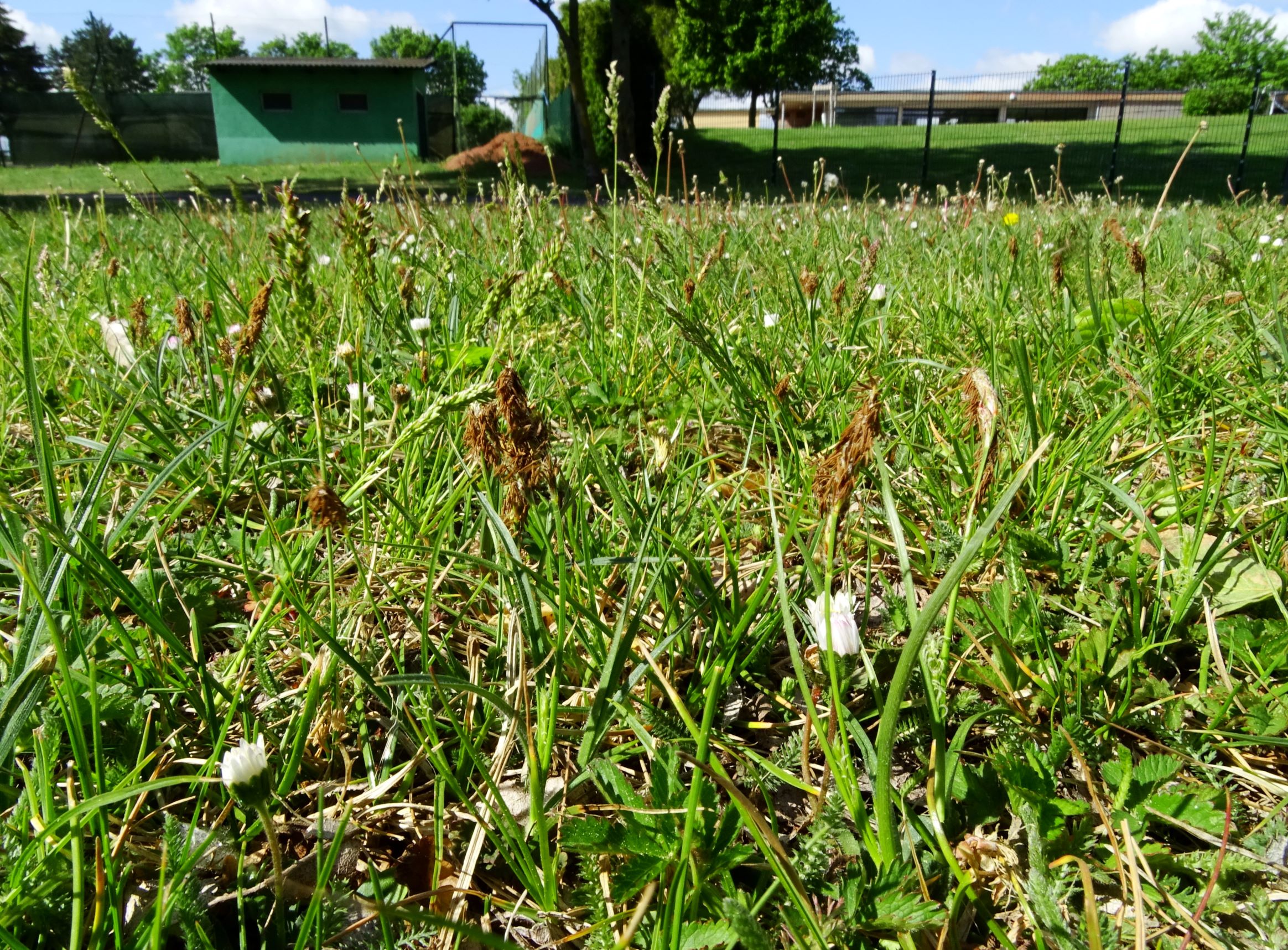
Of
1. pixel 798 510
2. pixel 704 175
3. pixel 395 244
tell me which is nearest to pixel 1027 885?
pixel 798 510

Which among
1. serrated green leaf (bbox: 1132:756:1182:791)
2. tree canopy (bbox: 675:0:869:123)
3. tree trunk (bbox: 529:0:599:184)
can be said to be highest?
tree canopy (bbox: 675:0:869:123)

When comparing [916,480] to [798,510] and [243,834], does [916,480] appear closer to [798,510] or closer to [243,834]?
[798,510]

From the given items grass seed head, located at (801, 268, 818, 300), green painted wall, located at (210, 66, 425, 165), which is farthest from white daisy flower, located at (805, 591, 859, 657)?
green painted wall, located at (210, 66, 425, 165)

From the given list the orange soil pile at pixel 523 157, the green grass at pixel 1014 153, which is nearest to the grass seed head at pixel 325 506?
the green grass at pixel 1014 153

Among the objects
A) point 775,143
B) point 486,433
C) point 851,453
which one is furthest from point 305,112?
point 851,453

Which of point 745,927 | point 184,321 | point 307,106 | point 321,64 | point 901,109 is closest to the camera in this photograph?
point 745,927

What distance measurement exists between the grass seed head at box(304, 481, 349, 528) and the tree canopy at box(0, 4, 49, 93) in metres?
51.9

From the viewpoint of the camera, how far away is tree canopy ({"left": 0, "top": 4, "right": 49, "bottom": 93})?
133 feet

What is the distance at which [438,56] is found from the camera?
6625 centimetres

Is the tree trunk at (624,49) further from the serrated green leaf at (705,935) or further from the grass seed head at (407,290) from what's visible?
the serrated green leaf at (705,935)

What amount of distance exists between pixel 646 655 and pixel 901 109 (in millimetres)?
38075

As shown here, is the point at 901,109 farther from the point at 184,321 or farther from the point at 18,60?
the point at 18,60

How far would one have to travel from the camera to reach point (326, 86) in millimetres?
27750

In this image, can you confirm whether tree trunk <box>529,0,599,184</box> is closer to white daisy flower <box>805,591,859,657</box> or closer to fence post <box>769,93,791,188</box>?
fence post <box>769,93,791,188</box>
